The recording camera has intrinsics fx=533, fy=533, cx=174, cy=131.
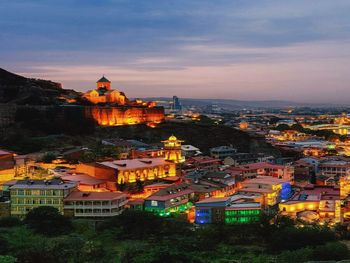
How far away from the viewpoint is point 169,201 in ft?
76.9

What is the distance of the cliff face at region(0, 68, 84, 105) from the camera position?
4731cm

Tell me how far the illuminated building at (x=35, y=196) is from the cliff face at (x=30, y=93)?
2437cm

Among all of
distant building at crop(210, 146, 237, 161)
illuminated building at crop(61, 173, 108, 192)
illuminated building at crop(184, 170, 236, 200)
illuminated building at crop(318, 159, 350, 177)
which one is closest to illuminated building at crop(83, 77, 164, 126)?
distant building at crop(210, 146, 237, 161)

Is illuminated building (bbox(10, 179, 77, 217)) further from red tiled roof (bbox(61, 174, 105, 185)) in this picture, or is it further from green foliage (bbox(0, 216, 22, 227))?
red tiled roof (bbox(61, 174, 105, 185))

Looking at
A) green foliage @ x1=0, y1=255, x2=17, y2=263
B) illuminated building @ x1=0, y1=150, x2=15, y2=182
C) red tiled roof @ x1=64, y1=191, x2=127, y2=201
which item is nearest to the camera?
green foliage @ x1=0, y1=255, x2=17, y2=263

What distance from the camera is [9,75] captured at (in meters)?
53.9

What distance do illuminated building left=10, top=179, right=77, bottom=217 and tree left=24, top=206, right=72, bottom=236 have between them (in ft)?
2.82

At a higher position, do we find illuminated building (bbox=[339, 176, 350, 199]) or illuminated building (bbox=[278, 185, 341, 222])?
illuminated building (bbox=[339, 176, 350, 199])

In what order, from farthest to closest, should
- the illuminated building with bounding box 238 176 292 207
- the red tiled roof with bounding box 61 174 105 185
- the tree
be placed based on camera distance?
the red tiled roof with bounding box 61 174 105 185 < the illuminated building with bounding box 238 176 292 207 < the tree

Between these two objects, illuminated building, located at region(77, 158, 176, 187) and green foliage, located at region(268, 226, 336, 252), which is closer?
green foliage, located at region(268, 226, 336, 252)

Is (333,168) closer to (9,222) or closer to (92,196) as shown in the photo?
(92,196)

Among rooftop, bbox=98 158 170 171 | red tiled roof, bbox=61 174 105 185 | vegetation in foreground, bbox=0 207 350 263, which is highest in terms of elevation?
rooftop, bbox=98 158 170 171

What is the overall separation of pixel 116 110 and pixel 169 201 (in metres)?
23.3

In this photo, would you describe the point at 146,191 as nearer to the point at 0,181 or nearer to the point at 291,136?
the point at 0,181
